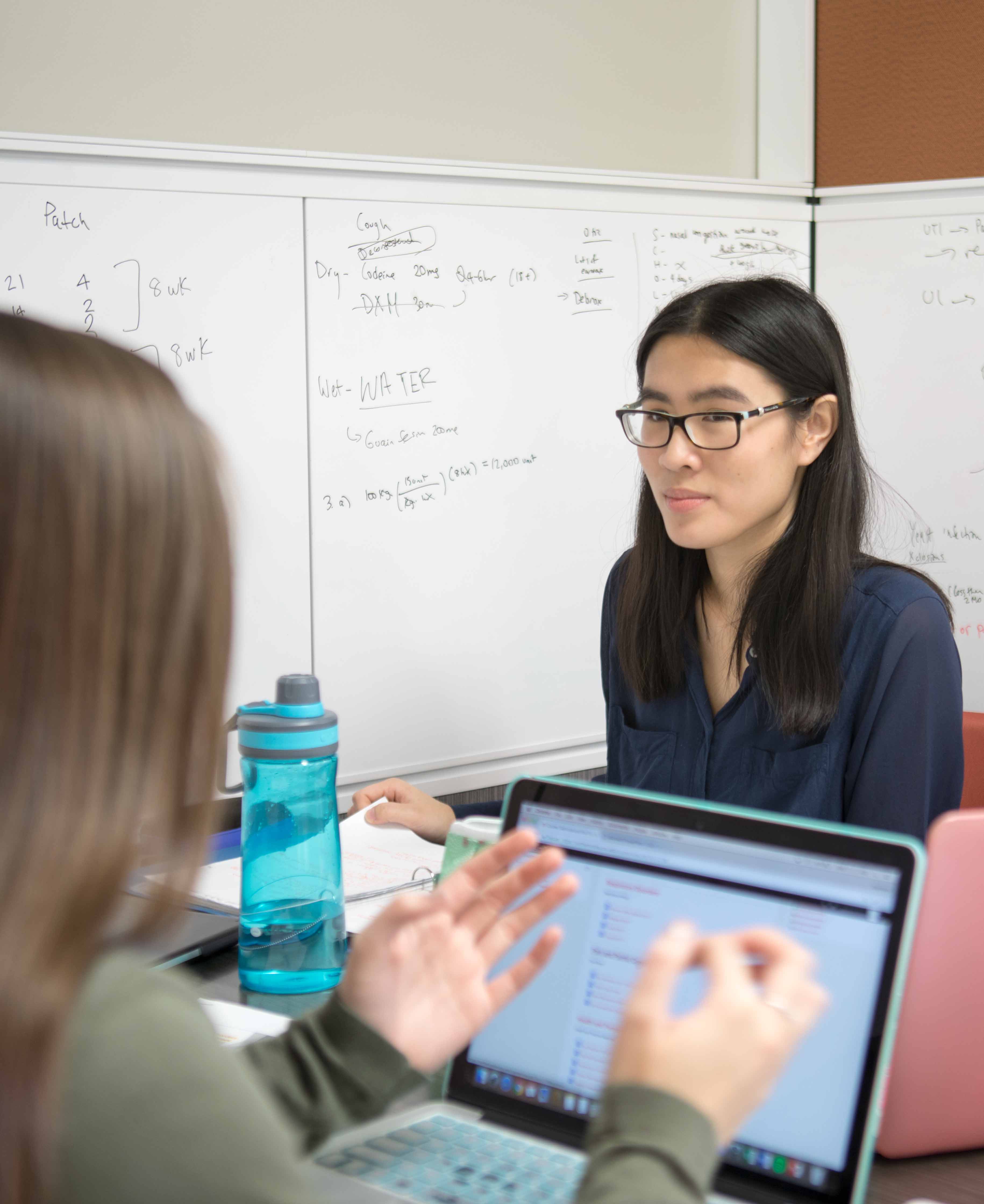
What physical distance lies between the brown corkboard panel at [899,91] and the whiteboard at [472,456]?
0.36 m

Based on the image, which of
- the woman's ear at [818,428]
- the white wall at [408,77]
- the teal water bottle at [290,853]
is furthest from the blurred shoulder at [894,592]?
the white wall at [408,77]

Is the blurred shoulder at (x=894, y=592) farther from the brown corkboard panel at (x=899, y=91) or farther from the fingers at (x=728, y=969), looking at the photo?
the brown corkboard panel at (x=899, y=91)

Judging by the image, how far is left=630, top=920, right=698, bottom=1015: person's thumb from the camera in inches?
21.0

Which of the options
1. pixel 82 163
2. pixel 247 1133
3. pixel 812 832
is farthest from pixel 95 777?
pixel 82 163

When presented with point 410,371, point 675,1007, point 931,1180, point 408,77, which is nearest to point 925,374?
point 410,371

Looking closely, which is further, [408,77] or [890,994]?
[408,77]

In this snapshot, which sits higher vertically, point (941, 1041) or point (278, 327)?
point (278, 327)

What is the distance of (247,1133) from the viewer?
1.59 feet

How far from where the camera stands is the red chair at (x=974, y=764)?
5.75ft

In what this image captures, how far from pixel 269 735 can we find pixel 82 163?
141 centimetres

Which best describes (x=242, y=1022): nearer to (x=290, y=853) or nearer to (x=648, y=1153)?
(x=290, y=853)

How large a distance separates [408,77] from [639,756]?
5.30 ft

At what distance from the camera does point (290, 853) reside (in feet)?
3.68

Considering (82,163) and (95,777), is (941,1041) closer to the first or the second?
(95,777)
